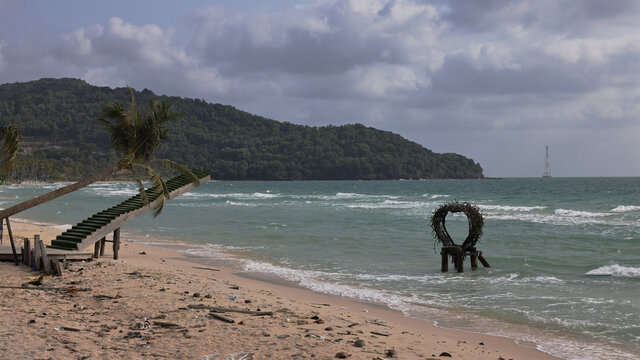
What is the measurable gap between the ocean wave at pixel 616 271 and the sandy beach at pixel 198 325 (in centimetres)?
725

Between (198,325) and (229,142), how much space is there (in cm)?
16428

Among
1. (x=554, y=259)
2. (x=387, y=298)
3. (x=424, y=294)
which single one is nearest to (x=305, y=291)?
(x=387, y=298)

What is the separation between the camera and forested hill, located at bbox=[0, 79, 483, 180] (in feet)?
518

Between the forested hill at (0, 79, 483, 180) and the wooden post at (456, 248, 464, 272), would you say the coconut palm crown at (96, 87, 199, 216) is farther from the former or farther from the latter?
the forested hill at (0, 79, 483, 180)

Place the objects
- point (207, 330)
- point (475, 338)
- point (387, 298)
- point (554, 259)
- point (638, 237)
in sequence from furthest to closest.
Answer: point (638, 237) < point (554, 259) < point (387, 298) < point (475, 338) < point (207, 330)

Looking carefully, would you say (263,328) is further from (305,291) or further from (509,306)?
(509,306)

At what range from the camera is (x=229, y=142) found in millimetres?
169500

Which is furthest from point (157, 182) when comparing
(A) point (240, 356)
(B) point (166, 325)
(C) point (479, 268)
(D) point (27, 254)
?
A: (C) point (479, 268)

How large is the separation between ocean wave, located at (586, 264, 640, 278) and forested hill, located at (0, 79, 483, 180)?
456ft

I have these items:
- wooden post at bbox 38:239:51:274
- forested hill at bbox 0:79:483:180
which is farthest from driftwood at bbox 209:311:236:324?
forested hill at bbox 0:79:483:180

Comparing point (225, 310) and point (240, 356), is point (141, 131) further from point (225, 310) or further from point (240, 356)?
point (240, 356)

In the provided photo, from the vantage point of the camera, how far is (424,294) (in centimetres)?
1217

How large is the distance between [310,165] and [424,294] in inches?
6548

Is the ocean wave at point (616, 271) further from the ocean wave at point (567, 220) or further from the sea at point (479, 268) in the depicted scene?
the ocean wave at point (567, 220)
